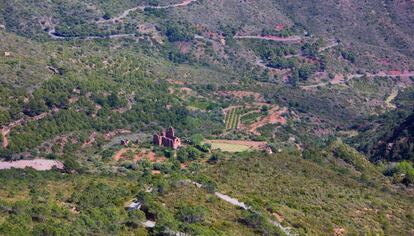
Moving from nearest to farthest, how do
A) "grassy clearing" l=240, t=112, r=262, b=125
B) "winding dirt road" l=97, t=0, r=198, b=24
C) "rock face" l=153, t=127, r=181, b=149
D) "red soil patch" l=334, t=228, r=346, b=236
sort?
"red soil patch" l=334, t=228, r=346, b=236
"rock face" l=153, t=127, r=181, b=149
"grassy clearing" l=240, t=112, r=262, b=125
"winding dirt road" l=97, t=0, r=198, b=24

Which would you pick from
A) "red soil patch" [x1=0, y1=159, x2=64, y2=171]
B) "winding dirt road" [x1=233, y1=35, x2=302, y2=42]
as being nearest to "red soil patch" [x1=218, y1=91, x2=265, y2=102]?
"winding dirt road" [x1=233, y1=35, x2=302, y2=42]

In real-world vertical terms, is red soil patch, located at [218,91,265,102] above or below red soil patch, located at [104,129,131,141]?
below

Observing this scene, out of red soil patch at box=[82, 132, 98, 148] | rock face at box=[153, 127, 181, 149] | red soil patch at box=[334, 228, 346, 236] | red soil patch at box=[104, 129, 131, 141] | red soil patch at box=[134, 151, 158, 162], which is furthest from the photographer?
red soil patch at box=[104, 129, 131, 141]

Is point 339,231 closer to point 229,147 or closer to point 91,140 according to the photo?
point 229,147

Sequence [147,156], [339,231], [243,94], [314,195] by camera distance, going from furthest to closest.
Result: [243,94] → [147,156] → [314,195] → [339,231]

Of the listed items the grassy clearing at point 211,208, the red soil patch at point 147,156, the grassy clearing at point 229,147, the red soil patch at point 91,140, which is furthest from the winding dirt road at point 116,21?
the grassy clearing at point 211,208

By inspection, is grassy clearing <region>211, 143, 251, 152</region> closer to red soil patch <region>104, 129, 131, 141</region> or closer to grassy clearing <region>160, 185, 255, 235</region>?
red soil patch <region>104, 129, 131, 141</region>

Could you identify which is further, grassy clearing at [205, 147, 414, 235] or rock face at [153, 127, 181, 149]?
rock face at [153, 127, 181, 149]

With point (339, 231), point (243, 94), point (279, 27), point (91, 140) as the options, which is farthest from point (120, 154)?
point (279, 27)
